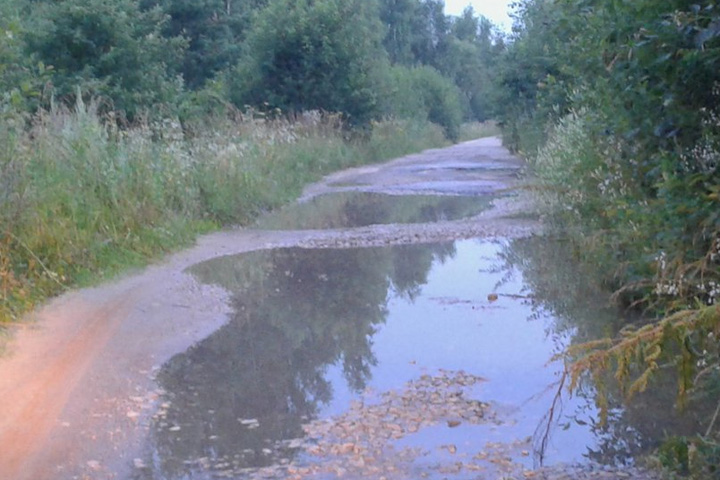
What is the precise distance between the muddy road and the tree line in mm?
2853

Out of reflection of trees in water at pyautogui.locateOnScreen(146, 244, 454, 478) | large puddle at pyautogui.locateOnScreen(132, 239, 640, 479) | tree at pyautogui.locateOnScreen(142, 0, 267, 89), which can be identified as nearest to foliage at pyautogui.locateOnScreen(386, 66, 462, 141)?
tree at pyautogui.locateOnScreen(142, 0, 267, 89)

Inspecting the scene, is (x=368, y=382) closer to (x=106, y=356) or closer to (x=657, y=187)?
(x=106, y=356)

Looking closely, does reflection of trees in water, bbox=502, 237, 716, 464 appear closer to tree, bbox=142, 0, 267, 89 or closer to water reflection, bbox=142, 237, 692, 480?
water reflection, bbox=142, 237, 692, 480

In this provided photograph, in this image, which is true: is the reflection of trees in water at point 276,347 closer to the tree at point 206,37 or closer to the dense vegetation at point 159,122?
the dense vegetation at point 159,122

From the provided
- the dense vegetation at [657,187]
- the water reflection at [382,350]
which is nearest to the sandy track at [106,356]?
the water reflection at [382,350]

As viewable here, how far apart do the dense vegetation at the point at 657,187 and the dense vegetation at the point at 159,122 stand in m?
5.58

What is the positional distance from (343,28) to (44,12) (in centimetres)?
1275

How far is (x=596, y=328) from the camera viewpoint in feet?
29.7

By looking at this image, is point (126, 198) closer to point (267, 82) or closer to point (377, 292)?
point (377, 292)

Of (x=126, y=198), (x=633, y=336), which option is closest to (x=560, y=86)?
(x=126, y=198)

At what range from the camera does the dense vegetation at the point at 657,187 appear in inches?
195

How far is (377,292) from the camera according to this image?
1100cm

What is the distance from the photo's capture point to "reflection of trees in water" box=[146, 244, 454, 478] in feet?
21.2

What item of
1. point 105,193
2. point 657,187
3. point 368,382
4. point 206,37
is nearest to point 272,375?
point 368,382
